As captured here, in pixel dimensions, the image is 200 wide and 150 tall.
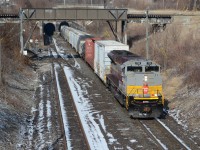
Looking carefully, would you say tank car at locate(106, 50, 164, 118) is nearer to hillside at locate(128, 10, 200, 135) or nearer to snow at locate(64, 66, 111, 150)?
hillside at locate(128, 10, 200, 135)

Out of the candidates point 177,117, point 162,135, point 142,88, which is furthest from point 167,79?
point 162,135

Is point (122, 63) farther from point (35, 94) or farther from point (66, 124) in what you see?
point (35, 94)

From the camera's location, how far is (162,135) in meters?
19.5

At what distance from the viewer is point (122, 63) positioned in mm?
23469

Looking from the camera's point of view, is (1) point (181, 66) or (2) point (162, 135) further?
(1) point (181, 66)

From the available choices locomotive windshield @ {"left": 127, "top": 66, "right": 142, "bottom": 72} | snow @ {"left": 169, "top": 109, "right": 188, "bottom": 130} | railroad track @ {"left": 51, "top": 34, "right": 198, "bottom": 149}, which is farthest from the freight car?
locomotive windshield @ {"left": 127, "top": 66, "right": 142, "bottom": 72}

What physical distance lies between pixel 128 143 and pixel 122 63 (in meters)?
6.43

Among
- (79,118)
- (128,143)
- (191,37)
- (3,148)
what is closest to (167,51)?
(191,37)

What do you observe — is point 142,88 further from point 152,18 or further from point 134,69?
point 152,18

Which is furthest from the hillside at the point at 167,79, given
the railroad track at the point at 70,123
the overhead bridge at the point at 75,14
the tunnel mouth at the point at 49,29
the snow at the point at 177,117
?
the tunnel mouth at the point at 49,29

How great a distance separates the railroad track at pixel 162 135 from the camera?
17.9m

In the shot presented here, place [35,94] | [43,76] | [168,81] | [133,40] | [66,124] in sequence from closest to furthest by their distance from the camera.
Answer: [66,124] → [35,94] → [168,81] → [43,76] → [133,40]

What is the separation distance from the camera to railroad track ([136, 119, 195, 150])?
17875 millimetres

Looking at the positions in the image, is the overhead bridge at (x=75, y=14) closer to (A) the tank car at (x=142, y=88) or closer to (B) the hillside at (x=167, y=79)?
(B) the hillside at (x=167, y=79)
